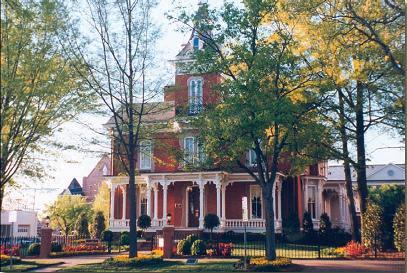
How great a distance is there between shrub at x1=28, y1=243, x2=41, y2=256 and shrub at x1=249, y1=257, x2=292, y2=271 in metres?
6.70

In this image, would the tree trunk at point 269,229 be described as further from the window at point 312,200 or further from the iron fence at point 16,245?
the window at point 312,200

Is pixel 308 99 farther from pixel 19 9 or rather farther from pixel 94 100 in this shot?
pixel 19 9

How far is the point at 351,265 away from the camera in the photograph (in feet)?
45.3

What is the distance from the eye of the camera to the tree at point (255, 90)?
1327 centimetres

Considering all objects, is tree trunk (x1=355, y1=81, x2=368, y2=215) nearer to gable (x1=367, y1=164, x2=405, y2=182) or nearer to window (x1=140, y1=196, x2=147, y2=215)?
gable (x1=367, y1=164, x2=405, y2=182)

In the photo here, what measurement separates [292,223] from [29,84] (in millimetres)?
16553

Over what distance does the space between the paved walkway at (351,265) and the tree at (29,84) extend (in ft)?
26.8

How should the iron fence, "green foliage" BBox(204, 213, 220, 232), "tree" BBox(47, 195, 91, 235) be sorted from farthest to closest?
1. "tree" BBox(47, 195, 91, 235)
2. "green foliage" BBox(204, 213, 220, 232)
3. the iron fence

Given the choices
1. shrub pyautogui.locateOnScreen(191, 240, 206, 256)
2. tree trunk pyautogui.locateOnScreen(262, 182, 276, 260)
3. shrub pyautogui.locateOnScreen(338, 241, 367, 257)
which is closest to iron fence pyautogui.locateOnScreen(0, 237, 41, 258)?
shrub pyautogui.locateOnScreen(191, 240, 206, 256)

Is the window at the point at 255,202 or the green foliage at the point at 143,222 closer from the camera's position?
the green foliage at the point at 143,222

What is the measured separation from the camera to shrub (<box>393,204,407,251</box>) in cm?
1507

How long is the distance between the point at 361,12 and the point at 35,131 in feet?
31.4

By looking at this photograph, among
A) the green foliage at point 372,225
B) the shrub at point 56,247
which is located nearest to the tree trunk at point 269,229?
the green foliage at point 372,225

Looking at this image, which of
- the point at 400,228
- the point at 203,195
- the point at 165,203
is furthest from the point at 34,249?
the point at 400,228
